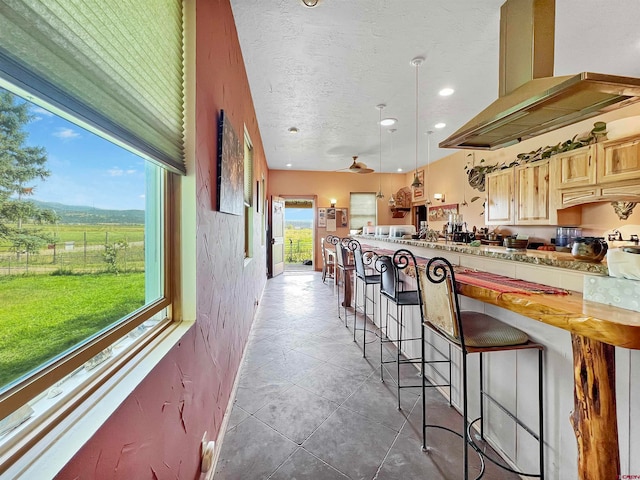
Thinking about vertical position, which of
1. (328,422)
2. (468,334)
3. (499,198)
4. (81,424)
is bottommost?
(328,422)

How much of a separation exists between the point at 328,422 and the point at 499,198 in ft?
16.0

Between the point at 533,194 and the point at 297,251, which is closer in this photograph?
the point at 533,194

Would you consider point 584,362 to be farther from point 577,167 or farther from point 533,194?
point 533,194

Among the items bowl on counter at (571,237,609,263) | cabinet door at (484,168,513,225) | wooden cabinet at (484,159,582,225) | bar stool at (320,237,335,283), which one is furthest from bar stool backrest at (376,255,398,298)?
bar stool at (320,237,335,283)

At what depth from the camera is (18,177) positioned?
1.77 feet

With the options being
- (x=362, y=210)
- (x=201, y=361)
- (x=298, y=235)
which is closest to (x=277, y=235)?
(x=298, y=235)

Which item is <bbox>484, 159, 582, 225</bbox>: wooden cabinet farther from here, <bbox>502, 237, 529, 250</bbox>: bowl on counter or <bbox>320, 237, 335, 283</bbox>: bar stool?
<bbox>320, 237, 335, 283</bbox>: bar stool

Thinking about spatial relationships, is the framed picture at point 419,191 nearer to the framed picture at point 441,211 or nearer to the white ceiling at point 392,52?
the framed picture at point 441,211

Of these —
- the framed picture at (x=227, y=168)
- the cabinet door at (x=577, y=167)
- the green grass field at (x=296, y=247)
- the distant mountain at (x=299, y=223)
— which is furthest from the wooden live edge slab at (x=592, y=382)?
the green grass field at (x=296, y=247)

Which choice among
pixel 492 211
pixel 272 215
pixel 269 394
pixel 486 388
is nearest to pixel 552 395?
pixel 486 388

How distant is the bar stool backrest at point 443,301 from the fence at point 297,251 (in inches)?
346

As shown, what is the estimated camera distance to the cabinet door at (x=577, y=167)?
3459mm

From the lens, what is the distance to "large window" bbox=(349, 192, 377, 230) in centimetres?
872

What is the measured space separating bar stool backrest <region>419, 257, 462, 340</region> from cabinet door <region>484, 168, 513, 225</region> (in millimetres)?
4083
